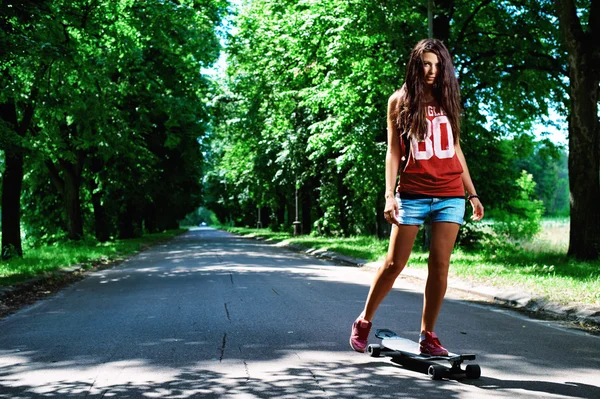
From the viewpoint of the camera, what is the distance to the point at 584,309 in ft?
25.0

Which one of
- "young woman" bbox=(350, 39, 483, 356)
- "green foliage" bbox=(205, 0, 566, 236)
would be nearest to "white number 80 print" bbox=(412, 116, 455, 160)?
"young woman" bbox=(350, 39, 483, 356)

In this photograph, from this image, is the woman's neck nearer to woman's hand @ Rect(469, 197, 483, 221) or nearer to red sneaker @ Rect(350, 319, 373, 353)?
woman's hand @ Rect(469, 197, 483, 221)

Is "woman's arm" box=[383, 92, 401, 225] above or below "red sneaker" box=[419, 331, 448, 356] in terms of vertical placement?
above

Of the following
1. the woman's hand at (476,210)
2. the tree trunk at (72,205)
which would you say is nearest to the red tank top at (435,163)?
the woman's hand at (476,210)

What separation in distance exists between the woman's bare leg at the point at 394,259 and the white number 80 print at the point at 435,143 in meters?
0.50

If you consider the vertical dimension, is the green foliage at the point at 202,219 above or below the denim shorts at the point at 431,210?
below

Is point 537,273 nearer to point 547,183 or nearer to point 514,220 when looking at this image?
point 514,220

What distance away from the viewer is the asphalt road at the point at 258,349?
429 cm

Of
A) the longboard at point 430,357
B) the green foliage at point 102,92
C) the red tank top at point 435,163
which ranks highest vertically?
the green foliage at point 102,92

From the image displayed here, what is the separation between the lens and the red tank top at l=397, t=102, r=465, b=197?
451cm

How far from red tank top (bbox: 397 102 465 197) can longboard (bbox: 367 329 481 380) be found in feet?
3.56

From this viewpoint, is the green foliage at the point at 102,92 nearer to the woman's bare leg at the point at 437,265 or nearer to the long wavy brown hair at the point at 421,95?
the long wavy brown hair at the point at 421,95

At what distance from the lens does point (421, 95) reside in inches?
180

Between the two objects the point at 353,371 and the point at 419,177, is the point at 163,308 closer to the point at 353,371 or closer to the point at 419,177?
the point at 353,371
